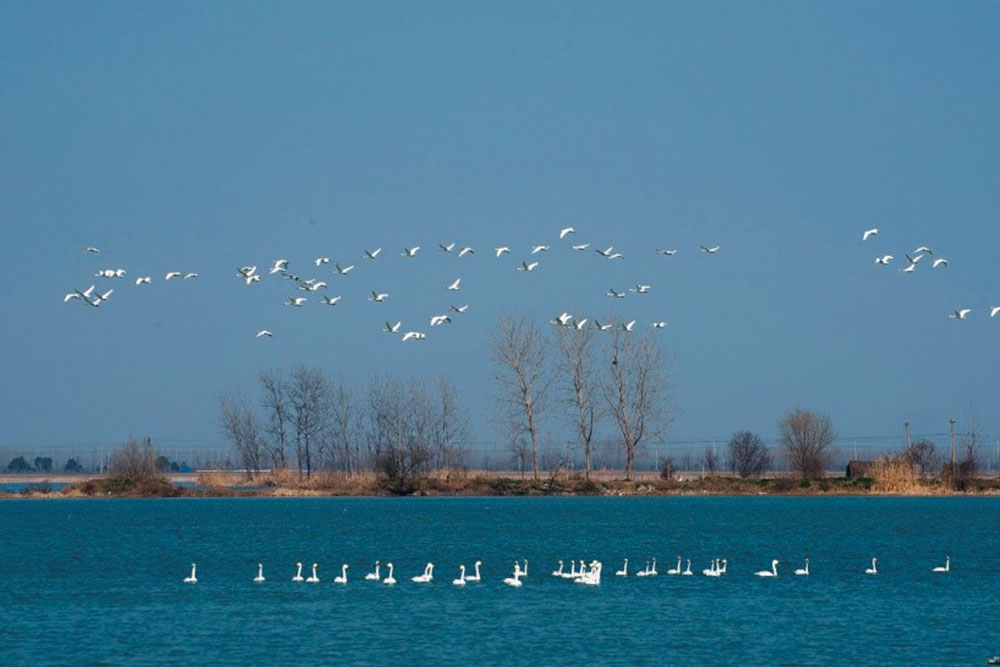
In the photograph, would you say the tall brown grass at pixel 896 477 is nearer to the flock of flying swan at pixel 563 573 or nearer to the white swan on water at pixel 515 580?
the flock of flying swan at pixel 563 573

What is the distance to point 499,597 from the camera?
40625mm

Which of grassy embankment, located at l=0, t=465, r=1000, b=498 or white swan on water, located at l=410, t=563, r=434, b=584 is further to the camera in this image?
grassy embankment, located at l=0, t=465, r=1000, b=498

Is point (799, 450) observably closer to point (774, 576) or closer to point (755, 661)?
point (774, 576)

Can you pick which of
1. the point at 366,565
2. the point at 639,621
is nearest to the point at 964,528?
the point at 366,565

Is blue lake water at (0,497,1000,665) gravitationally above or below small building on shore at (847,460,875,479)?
below

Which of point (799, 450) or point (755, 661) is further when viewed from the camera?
point (799, 450)

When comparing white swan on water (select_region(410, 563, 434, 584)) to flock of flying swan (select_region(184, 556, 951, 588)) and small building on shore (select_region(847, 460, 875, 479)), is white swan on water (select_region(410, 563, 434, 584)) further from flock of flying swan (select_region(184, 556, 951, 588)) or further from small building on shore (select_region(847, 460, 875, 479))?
small building on shore (select_region(847, 460, 875, 479))

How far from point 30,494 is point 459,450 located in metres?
31.2

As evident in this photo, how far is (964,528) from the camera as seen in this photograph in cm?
7056

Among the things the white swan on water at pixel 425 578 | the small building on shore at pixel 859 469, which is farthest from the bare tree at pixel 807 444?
the white swan on water at pixel 425 578

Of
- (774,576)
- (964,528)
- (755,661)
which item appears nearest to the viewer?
(755,661)

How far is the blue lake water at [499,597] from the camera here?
32.0 meters

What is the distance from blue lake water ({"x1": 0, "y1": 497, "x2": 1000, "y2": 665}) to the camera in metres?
32.0

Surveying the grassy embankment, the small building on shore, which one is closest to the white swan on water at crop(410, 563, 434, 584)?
the grassy embankment
